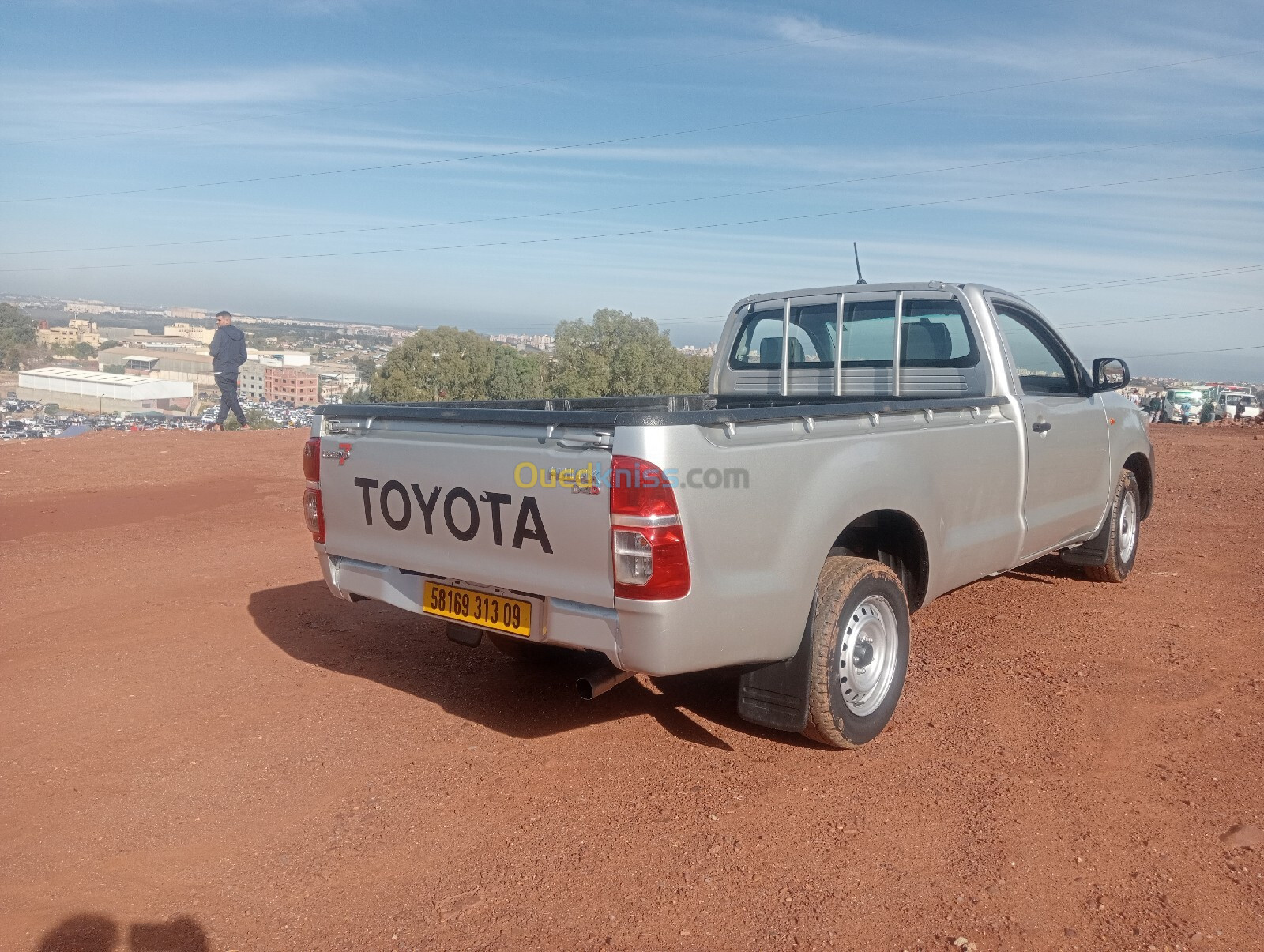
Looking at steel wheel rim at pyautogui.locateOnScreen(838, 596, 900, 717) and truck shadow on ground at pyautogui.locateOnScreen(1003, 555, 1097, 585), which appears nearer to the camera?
steel wheel rim at pyautogui.locateOnScreen(838, 596, 900, 717)

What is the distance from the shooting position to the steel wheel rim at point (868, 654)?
386cm

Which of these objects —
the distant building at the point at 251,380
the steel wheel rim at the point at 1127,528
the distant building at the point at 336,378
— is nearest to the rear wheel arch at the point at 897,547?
the steel wheel rim at the point at 1127,528

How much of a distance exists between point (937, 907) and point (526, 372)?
25.8 m

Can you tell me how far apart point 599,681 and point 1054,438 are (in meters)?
3.29

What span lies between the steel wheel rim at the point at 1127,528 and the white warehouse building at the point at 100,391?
18.8 m

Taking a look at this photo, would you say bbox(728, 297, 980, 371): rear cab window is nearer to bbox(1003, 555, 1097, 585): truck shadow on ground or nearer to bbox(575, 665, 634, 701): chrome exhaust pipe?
bbox(1003, 555, 1097, 585): truck shadow on ground

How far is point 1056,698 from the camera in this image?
4.53 meters

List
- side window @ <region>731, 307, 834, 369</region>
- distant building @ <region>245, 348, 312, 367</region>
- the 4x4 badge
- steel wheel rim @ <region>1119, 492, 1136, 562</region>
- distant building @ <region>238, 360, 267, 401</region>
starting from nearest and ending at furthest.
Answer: the 4x4 badge, side window @ <region>731, 307, 834, 369</region>, steel wheel rim @ <region>1119, 492, 1136, 562</region>, distant building @ <region>238, 360, 267, 401</region>, distant building @ <region>245, 348, 312, 367</region>

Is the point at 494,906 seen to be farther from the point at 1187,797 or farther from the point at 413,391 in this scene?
the point at 413,391

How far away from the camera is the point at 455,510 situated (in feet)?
12.0

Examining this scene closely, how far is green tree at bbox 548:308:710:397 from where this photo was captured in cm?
2814

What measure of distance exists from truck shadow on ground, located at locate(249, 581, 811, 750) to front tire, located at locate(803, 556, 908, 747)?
12.8 inches

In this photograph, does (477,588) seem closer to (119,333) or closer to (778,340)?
(778,340)

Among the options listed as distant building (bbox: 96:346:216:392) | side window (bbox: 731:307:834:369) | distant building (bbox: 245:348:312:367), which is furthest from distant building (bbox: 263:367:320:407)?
side window (bbox: 731:307:834:369)
